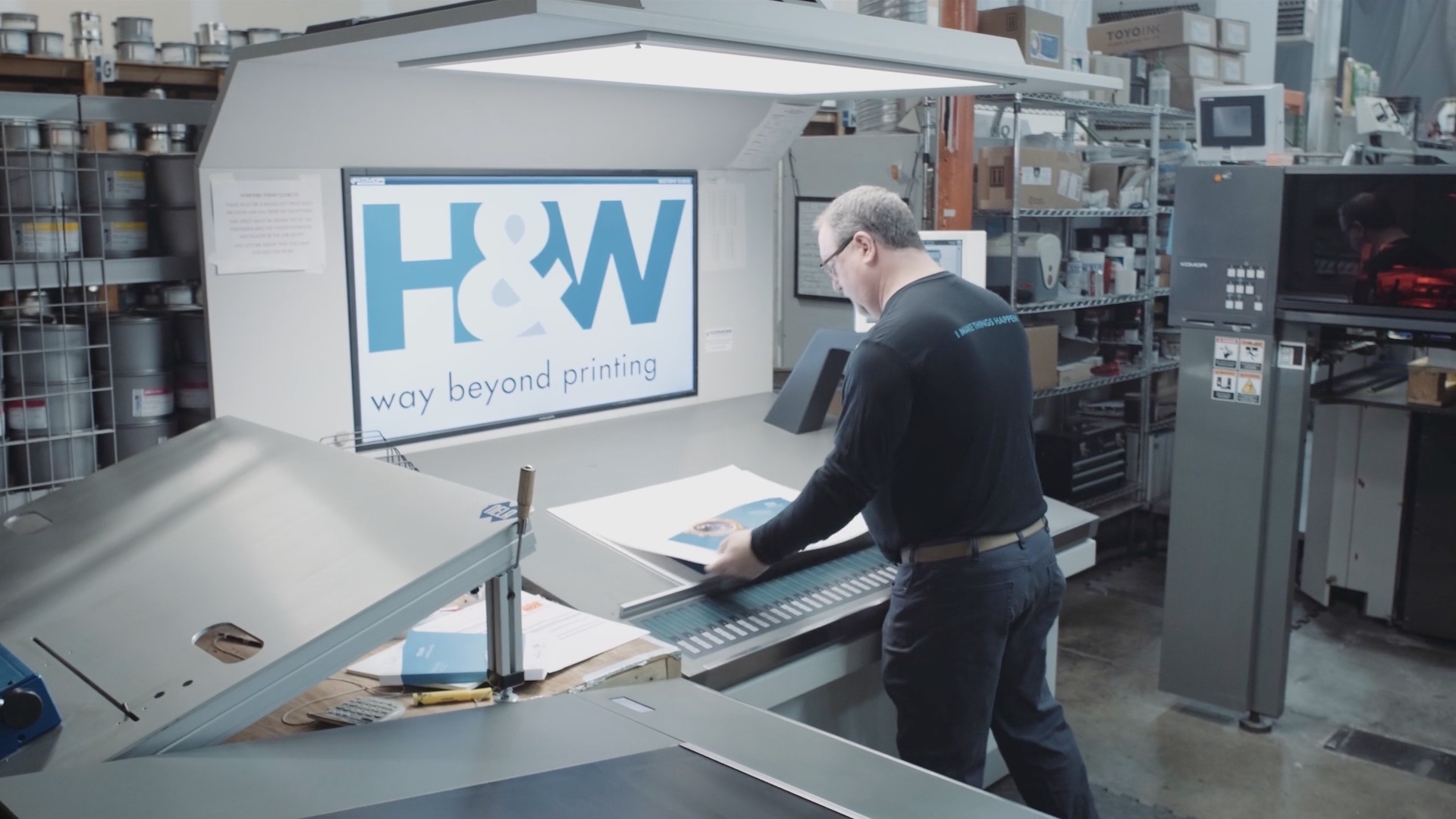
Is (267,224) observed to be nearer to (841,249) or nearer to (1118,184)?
(841,249)

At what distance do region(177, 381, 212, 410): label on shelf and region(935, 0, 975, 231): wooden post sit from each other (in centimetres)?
268

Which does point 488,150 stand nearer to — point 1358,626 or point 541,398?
point 541,398

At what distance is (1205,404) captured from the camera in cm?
309

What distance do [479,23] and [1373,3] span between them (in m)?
7.11

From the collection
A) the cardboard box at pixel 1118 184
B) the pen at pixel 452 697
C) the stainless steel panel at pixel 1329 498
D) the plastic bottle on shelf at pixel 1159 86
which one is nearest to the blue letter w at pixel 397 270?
the pen at pixel 452 697

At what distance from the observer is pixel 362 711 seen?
116 cm

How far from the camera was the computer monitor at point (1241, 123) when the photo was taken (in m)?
3.92

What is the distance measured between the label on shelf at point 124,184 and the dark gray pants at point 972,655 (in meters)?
1.32

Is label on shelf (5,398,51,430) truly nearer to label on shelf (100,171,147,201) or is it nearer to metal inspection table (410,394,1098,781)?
label on shelf (100,171,147,201)

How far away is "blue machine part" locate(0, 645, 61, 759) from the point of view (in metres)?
0.93

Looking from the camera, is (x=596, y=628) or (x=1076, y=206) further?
(x=1076, y=206)

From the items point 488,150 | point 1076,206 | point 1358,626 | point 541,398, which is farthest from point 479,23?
point 1358,626

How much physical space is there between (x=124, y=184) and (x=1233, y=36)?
17.6ft

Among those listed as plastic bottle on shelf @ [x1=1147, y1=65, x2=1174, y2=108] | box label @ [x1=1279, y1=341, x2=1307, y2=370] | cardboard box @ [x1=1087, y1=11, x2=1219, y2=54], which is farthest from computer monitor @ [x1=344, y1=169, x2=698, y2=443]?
cardboard box @ [x1=1087, y1=11, x2=1219, y2=54]
